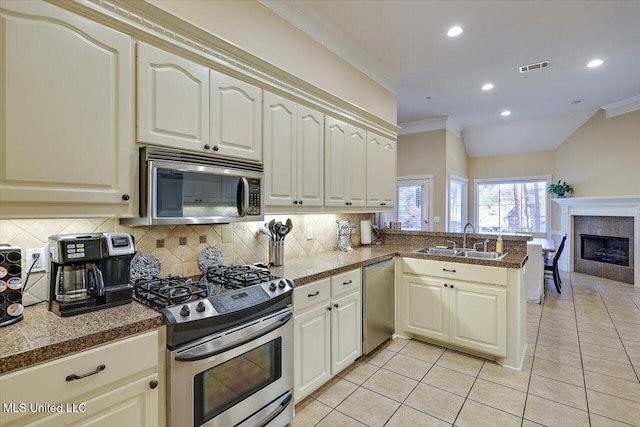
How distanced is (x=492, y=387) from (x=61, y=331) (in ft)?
9.16

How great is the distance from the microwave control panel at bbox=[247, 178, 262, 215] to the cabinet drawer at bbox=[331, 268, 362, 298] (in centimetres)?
79

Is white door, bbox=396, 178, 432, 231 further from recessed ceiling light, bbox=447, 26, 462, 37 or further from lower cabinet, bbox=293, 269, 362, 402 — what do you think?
lower cabinet, bbox=293, 269, 362, 402

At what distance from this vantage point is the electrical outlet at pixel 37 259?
1.56m

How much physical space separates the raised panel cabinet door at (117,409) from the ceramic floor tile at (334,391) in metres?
1.26

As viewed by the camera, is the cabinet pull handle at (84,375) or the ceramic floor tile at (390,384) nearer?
the cabinet pull handle at (84,375)

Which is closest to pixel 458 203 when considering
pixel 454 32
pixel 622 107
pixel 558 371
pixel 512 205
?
pixel 512 205

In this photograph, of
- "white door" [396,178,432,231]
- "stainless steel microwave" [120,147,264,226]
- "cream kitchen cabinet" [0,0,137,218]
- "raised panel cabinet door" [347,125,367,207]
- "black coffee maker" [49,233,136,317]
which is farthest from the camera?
"white door" [396,178,432,231]

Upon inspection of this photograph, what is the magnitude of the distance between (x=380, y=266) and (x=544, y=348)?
6.05 ft

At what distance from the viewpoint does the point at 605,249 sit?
21.0 ft

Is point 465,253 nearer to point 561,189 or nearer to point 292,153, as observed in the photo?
point 292,153

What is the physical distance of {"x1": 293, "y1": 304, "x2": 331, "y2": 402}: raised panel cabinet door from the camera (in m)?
2.14

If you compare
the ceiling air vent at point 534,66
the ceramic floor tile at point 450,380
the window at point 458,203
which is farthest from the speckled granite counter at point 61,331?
the window at point 458,203

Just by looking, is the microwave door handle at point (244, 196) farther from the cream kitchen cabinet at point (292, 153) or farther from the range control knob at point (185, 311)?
the range control knob at point (185, 311)

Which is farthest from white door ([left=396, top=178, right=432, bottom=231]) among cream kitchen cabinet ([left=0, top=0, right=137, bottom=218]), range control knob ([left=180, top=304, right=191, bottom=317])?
cream kitchen cabinet ([left=0, top=0, right=137, bottom=218])
